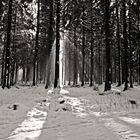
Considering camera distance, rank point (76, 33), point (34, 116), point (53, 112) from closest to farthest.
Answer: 1. point (34, 116)
2. point (53, 112)
3. point (76, 33)

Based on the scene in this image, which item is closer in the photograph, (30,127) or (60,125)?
(30,127)

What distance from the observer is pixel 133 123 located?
6672mm

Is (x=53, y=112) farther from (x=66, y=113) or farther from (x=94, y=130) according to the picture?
(x=94, y=130)

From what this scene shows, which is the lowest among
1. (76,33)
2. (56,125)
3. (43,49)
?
(56,125)

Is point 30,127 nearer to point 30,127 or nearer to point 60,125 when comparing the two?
point 30,127

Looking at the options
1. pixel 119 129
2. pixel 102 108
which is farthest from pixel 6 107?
pixel 119 129

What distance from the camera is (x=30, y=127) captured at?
21.3 ft

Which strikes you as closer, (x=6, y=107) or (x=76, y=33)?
(x=6, y=107)

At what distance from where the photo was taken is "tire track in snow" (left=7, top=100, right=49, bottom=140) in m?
5.47

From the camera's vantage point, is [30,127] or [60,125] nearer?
[30,127]

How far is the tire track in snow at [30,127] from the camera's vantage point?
5473 mm

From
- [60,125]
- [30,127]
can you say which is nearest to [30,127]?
[30,127]

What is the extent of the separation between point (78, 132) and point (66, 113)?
2.95 meters

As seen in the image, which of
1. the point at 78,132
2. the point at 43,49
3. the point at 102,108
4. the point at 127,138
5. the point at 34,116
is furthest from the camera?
the point at 43,49
